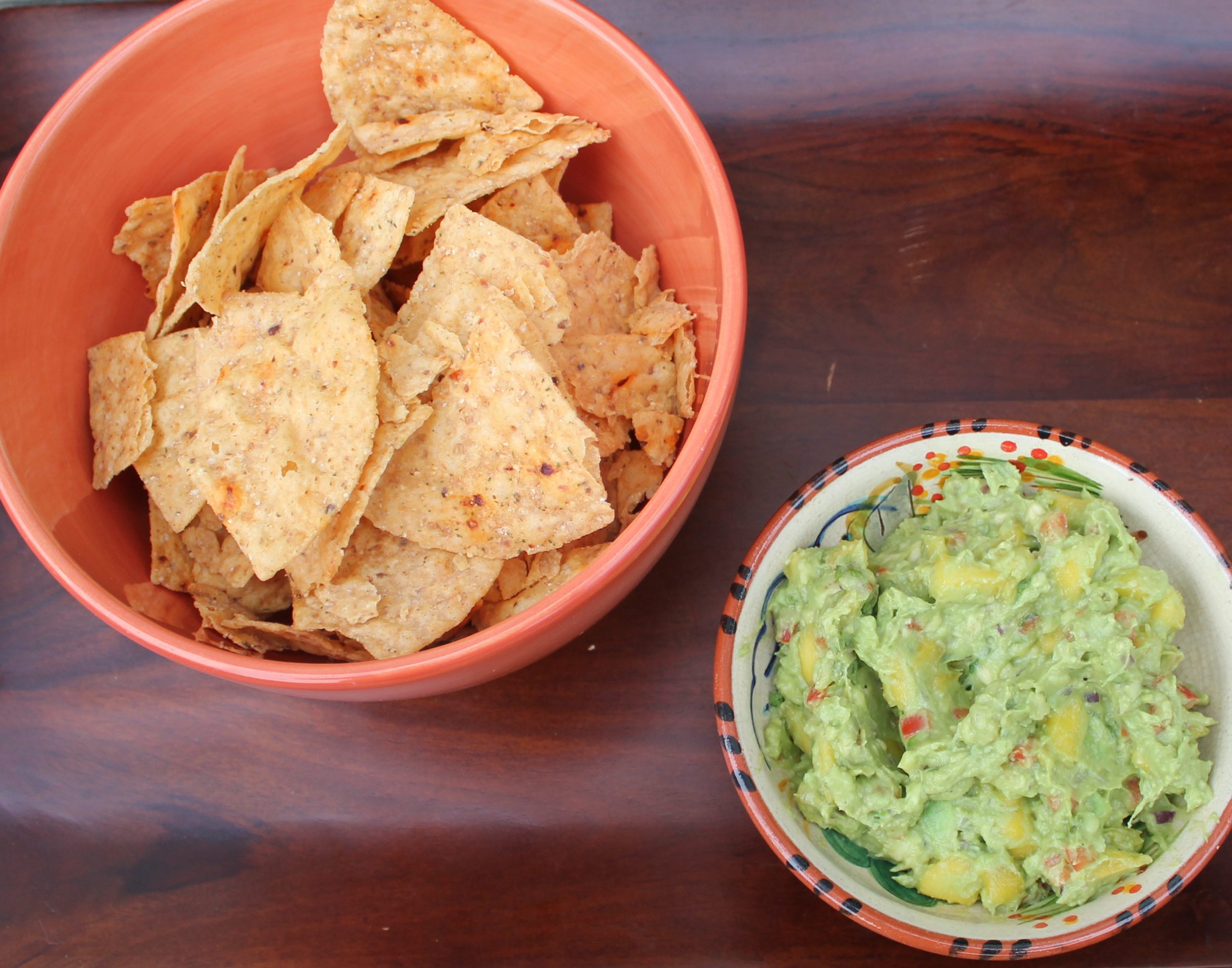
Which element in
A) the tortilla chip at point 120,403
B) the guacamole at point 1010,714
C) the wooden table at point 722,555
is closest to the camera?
the guacamole at point 1010,714

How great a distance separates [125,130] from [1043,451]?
1126 mm

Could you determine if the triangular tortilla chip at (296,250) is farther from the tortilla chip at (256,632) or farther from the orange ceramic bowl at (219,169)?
the tortilla chip at (256,632)

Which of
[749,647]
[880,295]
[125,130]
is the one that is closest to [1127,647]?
[749,647]

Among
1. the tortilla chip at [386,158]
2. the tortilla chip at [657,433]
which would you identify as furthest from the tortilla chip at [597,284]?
the tortilla chip at [386,158]

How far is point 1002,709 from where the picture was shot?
3.21 ft

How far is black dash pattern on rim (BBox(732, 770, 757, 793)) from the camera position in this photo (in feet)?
3.52

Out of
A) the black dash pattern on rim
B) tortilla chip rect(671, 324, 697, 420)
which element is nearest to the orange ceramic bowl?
tortilla chip rect(671, 324, 697, 420)

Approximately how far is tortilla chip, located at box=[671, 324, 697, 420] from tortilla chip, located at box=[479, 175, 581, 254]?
0.57 feet

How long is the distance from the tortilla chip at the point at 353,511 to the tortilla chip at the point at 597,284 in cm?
19

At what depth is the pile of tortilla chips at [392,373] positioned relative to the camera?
1.05 metres

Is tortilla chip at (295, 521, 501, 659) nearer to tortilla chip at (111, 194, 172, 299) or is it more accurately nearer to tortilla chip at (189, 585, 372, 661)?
tortilla chip at (189, 585, 372, 661)

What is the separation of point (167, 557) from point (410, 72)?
0.63 metres

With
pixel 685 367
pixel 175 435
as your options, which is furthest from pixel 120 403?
pixel 685 367

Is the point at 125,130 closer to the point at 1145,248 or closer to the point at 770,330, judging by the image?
the point at 770,330
